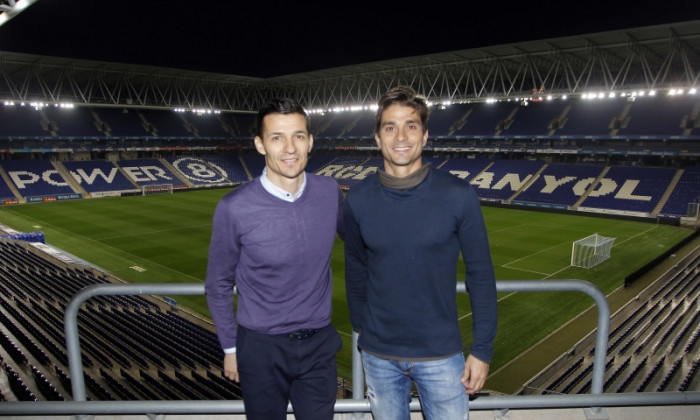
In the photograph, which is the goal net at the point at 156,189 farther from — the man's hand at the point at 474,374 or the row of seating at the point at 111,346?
the man's hand at the point at 474,374

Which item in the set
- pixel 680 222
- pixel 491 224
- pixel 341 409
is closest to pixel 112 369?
pixel 341 409

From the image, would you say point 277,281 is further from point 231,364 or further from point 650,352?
point 650,352

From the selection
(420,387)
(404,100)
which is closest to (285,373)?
(420,387)

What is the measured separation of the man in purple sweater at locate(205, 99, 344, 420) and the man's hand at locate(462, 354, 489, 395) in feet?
2.49

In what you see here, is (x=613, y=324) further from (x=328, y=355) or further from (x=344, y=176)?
(x=344, y=176)

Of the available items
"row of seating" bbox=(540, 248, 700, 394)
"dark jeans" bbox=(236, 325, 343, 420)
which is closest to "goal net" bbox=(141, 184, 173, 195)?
"row of seating" bbox=(540, 248, 700, 394)

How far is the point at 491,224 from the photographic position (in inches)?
1233

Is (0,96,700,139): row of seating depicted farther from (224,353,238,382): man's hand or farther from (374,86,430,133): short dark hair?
(224,353,238,382): man's hand

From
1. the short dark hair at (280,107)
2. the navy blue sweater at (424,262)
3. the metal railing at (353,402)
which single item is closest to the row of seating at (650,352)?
the metal railing at (353,402)

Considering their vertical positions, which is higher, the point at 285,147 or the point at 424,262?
the point at 285,147

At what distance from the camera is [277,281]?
2.60m

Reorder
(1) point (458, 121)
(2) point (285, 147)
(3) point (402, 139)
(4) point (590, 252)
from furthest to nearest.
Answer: (1) point (458, 121), (4) point (590, 252), (2) point (285, 147), (3) point (402, 139)

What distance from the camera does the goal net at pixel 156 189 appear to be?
47.5 meters

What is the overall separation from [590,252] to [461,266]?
657 cm
